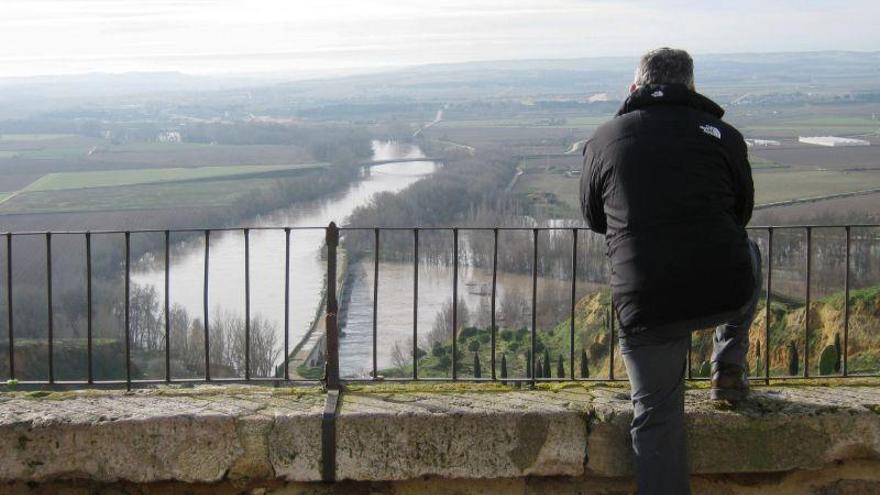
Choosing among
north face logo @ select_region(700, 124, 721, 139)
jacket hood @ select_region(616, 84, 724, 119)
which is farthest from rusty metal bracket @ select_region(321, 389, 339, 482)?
north face logo @ select_region(700, 124, 721, 139)

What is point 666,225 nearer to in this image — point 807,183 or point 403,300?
point 403,300

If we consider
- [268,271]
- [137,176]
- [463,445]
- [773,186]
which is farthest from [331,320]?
[137,176]

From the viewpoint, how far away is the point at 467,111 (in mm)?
99000

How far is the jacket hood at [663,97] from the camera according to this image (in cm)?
351

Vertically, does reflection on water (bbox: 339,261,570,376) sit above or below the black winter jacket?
below

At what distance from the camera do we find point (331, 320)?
452cm

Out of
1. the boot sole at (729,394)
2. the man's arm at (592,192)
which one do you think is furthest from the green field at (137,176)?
the man's arm at (592,192)


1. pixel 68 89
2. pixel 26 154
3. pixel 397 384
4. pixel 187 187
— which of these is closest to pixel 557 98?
pixel 187 187

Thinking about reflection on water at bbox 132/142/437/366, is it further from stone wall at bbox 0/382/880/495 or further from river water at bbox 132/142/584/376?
stone wall at bbox 0/382/880/495

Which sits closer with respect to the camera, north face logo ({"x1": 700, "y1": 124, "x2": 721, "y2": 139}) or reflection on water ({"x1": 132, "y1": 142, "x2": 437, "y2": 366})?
north face logo ({"x1": 700, "y1": 124, "x2": 721, "y2": 139})

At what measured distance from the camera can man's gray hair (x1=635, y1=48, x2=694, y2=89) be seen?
140 inches

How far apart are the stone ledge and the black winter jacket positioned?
740 mm

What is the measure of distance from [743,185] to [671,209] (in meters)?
0.38

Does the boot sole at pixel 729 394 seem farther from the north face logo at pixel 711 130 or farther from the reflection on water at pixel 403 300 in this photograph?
the reflection on water at pixel 403 300
